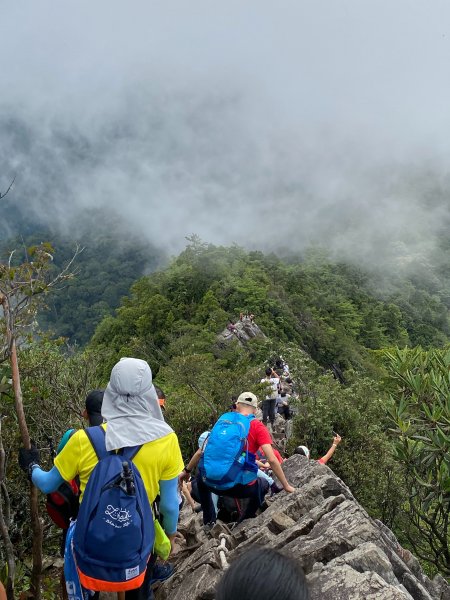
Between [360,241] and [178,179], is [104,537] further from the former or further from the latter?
[178,179]

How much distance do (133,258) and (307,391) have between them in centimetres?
8029

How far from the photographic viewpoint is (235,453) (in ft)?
16.4

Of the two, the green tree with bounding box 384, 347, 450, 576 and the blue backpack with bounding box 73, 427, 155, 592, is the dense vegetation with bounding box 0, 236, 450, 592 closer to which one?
the green tree with bounding box 384, 347, 450, 576

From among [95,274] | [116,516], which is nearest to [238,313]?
[116,516]

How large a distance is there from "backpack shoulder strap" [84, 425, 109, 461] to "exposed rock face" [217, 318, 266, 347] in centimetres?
2880

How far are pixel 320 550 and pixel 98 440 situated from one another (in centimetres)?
241

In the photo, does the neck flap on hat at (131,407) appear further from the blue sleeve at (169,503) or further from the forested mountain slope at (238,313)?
the forested mountain slope at (238,313)

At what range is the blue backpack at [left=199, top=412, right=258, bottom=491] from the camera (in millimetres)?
4965

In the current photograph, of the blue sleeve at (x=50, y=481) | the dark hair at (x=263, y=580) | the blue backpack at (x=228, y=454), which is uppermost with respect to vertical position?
the dark hair at (x=263, y=580)

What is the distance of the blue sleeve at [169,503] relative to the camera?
10.6ft

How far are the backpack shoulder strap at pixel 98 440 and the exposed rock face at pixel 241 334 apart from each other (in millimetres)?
28802

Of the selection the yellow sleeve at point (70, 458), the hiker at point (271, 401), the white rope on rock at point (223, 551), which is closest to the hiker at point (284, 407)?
the hiker at point (271, 401)

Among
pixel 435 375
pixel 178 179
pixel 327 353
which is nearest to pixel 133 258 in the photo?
pixel 327 353

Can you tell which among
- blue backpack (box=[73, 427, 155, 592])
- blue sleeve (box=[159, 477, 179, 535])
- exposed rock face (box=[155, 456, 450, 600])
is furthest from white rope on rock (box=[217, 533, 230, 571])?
blue backpack (box=[73, 427, 155, 592])
